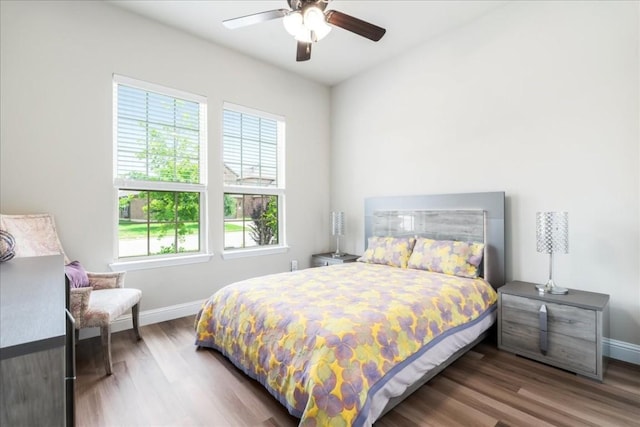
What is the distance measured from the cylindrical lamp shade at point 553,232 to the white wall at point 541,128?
12.8 inches

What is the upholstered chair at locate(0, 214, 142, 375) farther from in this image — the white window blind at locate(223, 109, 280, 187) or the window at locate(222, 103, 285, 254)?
the white window blind at locate(223, 109, 280, 187)

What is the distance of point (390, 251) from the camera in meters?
3.43

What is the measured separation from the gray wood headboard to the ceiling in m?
1.87

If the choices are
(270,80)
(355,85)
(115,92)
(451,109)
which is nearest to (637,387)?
(451,109)

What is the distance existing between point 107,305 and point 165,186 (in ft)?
4.62

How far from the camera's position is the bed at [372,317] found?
1544mm

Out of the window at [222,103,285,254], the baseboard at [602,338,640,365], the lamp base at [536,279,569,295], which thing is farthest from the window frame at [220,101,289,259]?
the baseboard at [602,338,640,365]

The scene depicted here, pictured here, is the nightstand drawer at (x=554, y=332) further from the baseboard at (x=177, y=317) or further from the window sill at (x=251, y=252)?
the window sill at (x=251, y=252)

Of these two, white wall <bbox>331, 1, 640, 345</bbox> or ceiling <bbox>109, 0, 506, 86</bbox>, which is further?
ceiling <bbox>109, 0, 506, 86</bbox>

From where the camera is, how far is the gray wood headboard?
296 cm

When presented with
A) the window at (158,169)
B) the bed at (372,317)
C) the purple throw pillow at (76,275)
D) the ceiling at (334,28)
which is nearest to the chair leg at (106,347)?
the purple throw pillow at (76,275)

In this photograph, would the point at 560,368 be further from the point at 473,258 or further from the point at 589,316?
the point at 473,258

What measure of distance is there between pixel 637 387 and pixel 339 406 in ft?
7.11

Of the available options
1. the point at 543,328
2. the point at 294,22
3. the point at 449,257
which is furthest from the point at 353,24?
the point at 543,328
